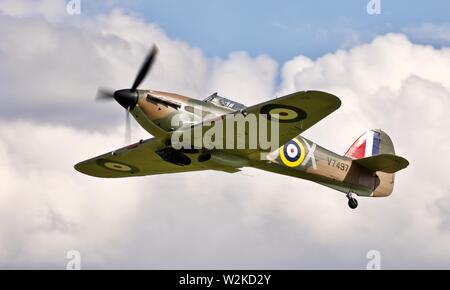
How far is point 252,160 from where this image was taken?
2488cm

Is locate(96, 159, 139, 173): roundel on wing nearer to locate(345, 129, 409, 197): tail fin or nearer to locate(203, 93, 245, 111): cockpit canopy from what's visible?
locate(203, 93, 245, 111): cockpit canopy

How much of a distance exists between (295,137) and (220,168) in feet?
6.97

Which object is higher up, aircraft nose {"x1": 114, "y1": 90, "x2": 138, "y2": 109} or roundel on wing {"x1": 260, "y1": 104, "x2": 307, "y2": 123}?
aircraft nose {"x1": 114, "y1": 90, "x2": 138, "y2": 109}

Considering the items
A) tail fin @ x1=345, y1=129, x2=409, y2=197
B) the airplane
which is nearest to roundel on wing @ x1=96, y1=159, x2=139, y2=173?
the airplane

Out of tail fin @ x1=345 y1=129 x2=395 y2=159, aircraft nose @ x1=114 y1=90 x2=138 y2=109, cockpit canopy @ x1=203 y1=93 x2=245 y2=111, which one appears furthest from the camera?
tail fin @ x1=345 y1=129 x2=395 y2=159

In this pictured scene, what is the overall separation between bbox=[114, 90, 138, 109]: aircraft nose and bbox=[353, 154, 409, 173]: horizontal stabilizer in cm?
719

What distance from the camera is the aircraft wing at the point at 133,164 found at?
2570 cm

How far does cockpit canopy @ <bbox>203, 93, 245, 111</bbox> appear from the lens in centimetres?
2416

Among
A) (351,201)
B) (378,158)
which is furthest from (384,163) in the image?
(351,201)

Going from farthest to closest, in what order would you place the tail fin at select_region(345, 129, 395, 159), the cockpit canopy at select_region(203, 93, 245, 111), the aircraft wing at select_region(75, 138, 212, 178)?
1. the tail fin at select_region(345, 129, 395, 159)
2. the aircraft wing at select_region(75, 138, 212, 178)
3. the cockpit canopy at select_region(203, 93, 245, 111)

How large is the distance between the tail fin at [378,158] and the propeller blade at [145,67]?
6703 mm

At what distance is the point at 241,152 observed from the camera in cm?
2442

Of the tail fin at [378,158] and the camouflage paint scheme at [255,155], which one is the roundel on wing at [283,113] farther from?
the tail fin at [378,158]
